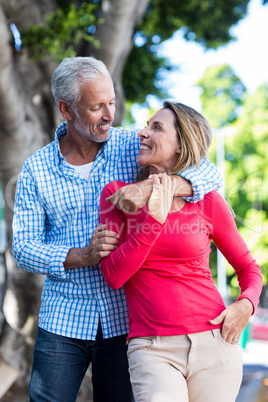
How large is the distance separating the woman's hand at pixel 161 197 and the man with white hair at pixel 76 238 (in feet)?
0.53

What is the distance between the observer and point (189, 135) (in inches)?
95.7

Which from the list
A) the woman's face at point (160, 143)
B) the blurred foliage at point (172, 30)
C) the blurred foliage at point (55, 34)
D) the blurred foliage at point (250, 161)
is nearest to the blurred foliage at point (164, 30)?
the blurred foliage at point (172, 30)

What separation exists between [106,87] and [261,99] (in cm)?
2269

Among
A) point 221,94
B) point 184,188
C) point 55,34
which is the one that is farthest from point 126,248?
point 221,94

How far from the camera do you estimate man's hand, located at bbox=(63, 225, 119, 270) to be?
234 cm

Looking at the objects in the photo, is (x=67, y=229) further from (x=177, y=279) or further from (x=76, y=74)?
(x=76, y=74)

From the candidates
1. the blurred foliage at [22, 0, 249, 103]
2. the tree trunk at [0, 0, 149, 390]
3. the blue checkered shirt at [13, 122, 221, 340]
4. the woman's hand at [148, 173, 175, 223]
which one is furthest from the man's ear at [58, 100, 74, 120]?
the blurred foliage at [22, 0, 249, 103]

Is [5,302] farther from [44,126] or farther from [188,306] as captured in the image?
[188,306]

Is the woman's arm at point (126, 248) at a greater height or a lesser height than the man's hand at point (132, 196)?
lesser

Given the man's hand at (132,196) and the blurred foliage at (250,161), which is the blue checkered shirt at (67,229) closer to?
the man's hand at (132,196)

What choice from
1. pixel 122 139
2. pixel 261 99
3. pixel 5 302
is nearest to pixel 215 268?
pixel 261 99

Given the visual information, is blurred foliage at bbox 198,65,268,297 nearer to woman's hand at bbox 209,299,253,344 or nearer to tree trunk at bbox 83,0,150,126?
tree trunk at bbox 83,0,150,126

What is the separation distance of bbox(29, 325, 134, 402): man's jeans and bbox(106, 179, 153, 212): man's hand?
708 mm

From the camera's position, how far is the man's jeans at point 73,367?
8.56ft
